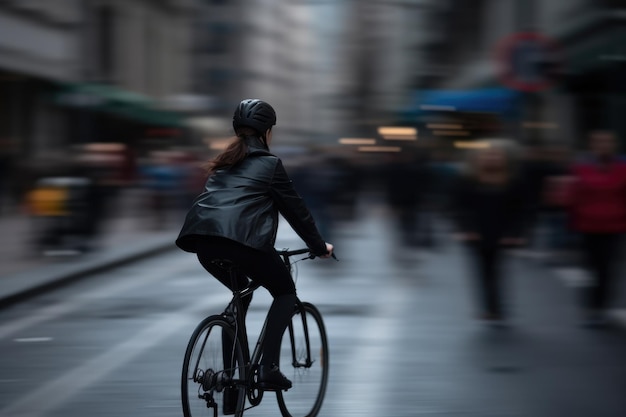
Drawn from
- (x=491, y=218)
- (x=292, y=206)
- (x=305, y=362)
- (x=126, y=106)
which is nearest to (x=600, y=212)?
(x=491, y=218)

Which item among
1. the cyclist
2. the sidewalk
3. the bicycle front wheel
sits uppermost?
the cyclist

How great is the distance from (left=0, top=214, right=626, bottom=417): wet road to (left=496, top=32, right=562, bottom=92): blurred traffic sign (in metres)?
2.21

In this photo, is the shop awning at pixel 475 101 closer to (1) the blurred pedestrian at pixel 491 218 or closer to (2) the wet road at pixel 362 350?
(2) the wet road at pixel 362 350

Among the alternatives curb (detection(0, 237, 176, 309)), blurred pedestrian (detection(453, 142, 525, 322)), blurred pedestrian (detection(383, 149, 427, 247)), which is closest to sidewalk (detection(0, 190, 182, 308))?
curb (detection(0, 237, 176, 309))

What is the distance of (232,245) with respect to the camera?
17.1ft

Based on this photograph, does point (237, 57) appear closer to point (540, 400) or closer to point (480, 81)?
point (480, 81)

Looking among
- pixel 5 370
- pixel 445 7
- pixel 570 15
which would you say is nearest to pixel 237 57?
pixel 445 7

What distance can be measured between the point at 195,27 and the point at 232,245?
5645cm

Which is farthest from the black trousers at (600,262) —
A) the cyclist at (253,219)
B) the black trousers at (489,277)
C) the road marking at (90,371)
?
the cyclist at (253,219)

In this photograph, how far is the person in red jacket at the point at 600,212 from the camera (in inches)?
388

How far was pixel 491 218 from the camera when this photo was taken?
10016 mm

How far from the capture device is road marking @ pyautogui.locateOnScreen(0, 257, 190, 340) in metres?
10.0

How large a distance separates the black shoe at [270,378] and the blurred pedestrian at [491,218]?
480 cm

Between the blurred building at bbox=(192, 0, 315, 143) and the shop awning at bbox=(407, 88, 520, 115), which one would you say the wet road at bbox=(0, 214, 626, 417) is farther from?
the blurred building at bbox=(192, 0, 315, 143)
